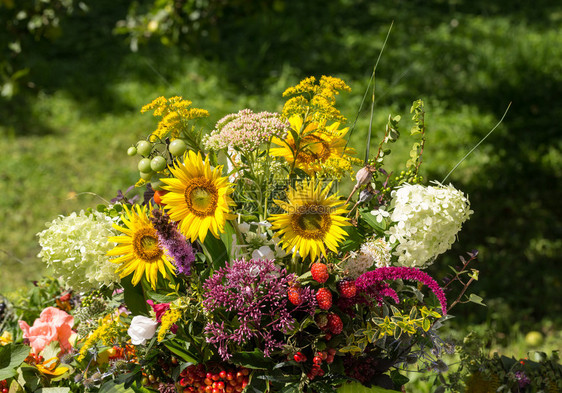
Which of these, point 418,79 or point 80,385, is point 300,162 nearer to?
point 80,385

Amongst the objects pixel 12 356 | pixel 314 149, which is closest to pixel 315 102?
pixel 314 149

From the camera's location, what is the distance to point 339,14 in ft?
22.0

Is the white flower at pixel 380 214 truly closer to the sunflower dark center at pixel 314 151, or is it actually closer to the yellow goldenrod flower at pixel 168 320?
the sunflower dark center at pixel 314 151

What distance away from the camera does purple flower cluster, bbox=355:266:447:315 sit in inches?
42.3

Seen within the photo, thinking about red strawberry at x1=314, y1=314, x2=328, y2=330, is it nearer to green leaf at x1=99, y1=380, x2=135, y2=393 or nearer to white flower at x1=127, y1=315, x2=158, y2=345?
white flower at x1=127, y1=315, x2=158, y2=345

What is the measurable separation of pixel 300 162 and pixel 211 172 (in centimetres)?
21

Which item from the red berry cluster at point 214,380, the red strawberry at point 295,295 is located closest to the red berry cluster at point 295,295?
the red strawberry at point 295,295

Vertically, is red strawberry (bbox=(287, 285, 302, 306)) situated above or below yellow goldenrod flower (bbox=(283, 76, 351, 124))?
below

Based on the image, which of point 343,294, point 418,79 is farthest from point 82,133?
point 343,294

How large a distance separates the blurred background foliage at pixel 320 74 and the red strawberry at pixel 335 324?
5.43 feet

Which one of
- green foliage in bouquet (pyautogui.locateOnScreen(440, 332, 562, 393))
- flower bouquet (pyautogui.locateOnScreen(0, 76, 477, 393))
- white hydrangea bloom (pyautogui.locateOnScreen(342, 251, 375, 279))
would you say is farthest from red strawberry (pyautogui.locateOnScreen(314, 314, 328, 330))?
green foliage in bouquet (pyautogui.locateOnScreen(440, 332, 562, 393))

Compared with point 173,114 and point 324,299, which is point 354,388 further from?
point 173,114

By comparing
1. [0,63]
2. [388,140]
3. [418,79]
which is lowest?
[418,79]

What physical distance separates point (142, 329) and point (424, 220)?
57 centimetres
